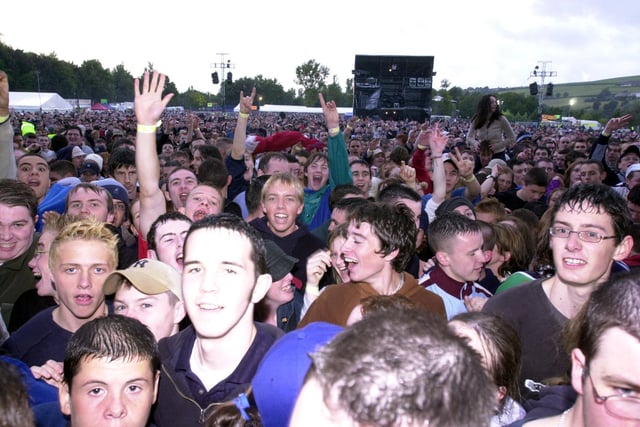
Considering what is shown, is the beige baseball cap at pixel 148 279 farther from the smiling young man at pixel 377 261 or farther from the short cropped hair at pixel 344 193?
the short cropped hair at pixel 344 193

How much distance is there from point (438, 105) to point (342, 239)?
83.7 meters

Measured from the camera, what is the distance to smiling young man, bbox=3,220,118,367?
2.88 meters

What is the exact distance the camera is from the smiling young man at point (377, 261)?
324cm

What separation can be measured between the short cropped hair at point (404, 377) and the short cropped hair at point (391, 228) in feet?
7.36

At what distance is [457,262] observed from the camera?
12.6 feet

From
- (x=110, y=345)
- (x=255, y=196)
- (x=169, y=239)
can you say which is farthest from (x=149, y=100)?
(x=110, y=345)

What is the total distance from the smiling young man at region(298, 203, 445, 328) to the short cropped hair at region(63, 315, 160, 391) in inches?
45.2

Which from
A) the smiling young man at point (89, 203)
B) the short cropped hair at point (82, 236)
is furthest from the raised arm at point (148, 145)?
the smiling young man at point (89, 203)

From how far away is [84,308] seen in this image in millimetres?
2994

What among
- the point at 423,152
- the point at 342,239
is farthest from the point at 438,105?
the point at 342,239

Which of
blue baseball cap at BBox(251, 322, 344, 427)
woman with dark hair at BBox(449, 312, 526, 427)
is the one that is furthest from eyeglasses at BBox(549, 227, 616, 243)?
blue baseball cap at BBox(251, 322, 344, 427)

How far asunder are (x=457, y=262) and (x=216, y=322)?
222 cm

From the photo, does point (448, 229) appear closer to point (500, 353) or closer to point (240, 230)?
point (500, 353)

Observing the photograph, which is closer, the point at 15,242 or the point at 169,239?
the point at 169,239
